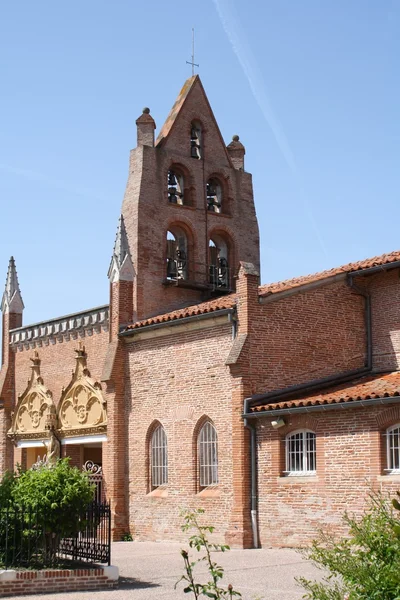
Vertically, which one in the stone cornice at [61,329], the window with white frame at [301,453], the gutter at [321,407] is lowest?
the window with white frame at [301,453]

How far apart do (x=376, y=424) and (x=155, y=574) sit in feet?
20.0

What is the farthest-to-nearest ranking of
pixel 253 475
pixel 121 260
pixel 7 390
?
1. pixel 7 390
2. pixel 121 260
3. pixel 253 475

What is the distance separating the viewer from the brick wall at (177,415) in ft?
77.0

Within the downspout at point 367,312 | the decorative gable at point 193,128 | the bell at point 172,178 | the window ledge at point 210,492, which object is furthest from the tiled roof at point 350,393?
the decorative gable at point 193,128

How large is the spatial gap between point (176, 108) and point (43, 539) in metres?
19.1

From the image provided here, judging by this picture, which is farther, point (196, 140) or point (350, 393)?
point (196, 140)

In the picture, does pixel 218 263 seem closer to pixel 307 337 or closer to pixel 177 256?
pixel 177 256

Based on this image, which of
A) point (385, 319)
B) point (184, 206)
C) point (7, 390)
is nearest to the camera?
point (385, 319)

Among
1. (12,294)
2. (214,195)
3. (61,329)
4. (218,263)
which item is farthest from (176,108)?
(12,294)

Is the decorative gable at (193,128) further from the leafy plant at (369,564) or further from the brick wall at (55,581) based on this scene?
Answer: the leafy plant at (369,564)

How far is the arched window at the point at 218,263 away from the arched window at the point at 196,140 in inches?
120

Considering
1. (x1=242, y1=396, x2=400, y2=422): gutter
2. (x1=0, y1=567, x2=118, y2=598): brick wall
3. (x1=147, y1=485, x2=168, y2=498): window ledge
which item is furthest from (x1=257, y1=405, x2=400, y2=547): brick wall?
(x1=0, y1=567, x2=118, y2=598): brick wall

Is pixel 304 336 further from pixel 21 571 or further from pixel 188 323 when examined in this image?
pixel 21 571

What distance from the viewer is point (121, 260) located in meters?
28.1
